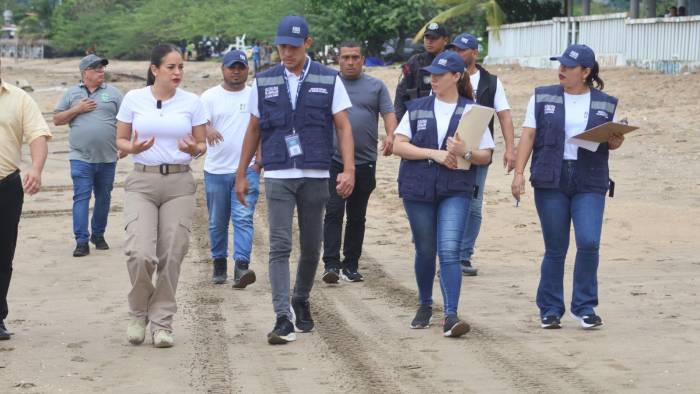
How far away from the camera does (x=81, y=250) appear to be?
12023 millimetres

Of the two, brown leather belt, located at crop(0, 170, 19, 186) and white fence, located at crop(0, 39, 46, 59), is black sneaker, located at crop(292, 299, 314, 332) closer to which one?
brown leather belt, located at crop(0, 170, 19, 186)

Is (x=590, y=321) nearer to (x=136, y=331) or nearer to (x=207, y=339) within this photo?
(x=207, y=339)

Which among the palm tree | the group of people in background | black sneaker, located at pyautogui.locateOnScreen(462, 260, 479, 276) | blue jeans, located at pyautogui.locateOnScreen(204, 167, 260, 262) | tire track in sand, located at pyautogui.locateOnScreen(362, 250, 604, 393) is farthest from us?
the palm tree

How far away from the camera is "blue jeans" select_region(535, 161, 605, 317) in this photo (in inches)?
322

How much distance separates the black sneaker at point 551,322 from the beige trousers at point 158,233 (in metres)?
2.40

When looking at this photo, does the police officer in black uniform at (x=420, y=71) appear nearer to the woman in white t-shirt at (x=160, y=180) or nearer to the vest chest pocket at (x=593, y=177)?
the vest chest pocket at (x=593, y=177)

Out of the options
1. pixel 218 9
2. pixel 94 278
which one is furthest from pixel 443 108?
pixel 218 9

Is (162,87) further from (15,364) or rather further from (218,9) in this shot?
(218,9)

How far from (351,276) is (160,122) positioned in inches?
A: 119

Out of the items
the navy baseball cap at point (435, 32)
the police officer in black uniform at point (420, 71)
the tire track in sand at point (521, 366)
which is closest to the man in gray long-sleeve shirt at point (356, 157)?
the police officer in black uniform at point (420, 71)

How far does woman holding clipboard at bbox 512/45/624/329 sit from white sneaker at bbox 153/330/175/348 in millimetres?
2397

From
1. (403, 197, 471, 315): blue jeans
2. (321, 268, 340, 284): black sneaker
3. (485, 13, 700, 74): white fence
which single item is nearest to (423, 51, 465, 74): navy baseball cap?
(403, 197, 471, 315): blue jeans

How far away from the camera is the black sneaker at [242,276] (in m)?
10.1

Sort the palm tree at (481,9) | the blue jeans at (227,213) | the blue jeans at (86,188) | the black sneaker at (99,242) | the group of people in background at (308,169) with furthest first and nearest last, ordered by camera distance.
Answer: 1. the palm tree at (481,9)
2. the black sneaker at (99,242)
3. the blue jeans at (86,188)
4. the blue jeans at (227,213)
5. the group of people in background at (308,169)
